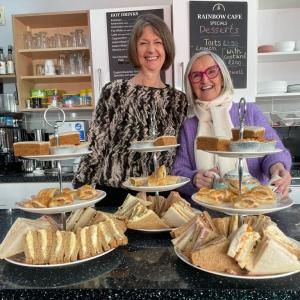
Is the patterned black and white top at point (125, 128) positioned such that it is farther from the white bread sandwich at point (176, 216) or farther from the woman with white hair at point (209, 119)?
the white bread sandwich at point (176, 216)

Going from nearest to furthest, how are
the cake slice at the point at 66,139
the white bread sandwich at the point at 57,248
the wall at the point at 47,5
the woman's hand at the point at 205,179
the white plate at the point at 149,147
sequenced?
the white bread sandwich at the point at 57,248
the cake slice at the point at 66,139
the white plate at the point at 149,147
the woman's hand at the point at 205,179
the wall at the point at 47,5

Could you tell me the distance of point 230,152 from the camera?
800mm

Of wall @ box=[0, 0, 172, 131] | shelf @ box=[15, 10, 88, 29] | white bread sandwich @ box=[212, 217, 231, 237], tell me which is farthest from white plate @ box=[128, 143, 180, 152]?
wall @ box=[0, 0, 172, 131]

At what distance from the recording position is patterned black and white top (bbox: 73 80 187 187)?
146 centimetres

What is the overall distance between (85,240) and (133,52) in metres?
0.91

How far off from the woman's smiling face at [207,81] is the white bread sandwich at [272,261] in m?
0.84

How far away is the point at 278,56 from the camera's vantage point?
2.48 meters

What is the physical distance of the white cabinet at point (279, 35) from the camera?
2602 millimetres

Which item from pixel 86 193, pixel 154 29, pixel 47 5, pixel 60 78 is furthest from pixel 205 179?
pixel 47 5

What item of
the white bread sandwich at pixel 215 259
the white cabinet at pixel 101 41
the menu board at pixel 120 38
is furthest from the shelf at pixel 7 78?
the white bread sandwich at pixel 215 259

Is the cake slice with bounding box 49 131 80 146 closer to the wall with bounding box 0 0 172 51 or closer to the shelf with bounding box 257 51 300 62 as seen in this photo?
the shelf with bounding box 257 51 300 62

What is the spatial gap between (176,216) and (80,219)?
0.28m

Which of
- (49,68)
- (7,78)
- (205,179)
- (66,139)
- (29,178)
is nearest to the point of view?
(66,139)

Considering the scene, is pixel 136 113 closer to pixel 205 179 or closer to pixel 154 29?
pixel 154 29
